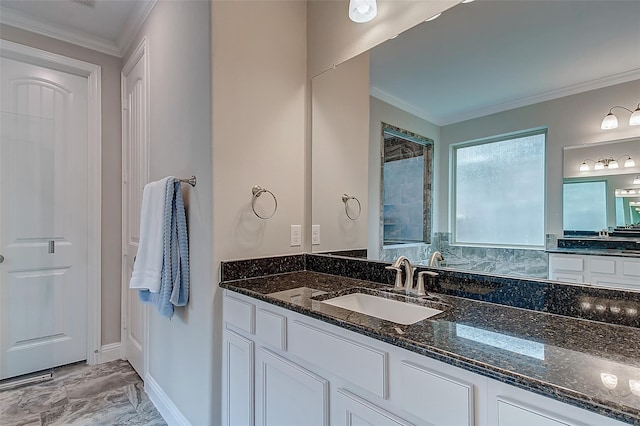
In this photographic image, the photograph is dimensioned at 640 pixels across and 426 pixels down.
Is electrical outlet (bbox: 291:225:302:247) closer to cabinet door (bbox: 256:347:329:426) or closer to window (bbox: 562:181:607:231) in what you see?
cabinet door (bbox: 256:347:329:426)

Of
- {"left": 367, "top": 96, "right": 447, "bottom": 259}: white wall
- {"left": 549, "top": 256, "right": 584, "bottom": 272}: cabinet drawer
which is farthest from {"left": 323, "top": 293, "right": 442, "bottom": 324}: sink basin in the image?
{"left": 549, "top": 256, "right": 584, "bottom": 272}: cabinet drawer

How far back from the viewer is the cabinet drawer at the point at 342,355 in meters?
0.91

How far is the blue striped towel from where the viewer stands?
167 cm

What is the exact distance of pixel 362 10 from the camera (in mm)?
1551

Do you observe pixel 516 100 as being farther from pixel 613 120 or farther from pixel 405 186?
pixel 405 186

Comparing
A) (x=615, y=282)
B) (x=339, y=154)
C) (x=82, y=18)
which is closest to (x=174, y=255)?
(x=339, y=154)

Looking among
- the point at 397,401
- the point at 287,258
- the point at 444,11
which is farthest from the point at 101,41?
the point at 397,401

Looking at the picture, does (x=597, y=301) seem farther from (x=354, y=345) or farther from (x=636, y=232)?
(x=354, y=345)

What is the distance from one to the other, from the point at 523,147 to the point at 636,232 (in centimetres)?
41

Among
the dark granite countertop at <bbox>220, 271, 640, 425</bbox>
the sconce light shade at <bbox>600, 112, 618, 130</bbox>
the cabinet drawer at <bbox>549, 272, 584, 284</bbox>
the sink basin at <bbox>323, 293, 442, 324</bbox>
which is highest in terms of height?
the sconce light shade at <bbox>600, 112, 618, 130</bbox>

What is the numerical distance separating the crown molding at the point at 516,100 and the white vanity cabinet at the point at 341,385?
0.95 meters

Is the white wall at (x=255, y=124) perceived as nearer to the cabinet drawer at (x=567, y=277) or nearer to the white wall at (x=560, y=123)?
the white wall at (x=560, y=123)

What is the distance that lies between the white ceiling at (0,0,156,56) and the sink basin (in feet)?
7.23

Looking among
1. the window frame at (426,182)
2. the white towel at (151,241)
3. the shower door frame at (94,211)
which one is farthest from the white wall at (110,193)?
the window frame at (426,182)
